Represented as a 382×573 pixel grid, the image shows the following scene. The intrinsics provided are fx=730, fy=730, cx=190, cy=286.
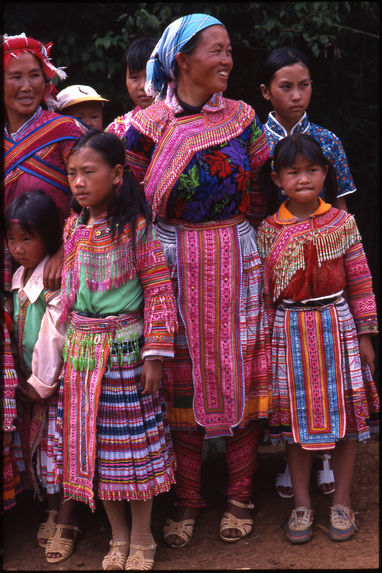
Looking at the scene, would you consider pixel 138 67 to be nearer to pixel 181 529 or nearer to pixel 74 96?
pixel 74 96

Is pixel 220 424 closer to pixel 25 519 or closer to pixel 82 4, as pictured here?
pixel 25 519

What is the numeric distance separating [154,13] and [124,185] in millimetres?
2350

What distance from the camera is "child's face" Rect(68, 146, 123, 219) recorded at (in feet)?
10.2

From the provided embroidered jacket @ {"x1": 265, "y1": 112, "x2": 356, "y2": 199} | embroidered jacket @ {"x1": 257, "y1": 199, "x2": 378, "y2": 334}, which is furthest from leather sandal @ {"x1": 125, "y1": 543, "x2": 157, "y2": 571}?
embroidered jacket @ {"x1": 265, "y1": 112, "x2": 356, "y2": 199}

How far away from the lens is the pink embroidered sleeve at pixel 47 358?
3.36m

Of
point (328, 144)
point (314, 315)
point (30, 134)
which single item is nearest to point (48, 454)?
point (314, 315)

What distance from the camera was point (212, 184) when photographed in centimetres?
332

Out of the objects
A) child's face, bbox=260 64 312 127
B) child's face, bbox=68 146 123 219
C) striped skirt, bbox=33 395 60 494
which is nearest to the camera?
child's face, bbox=68 146 123 219

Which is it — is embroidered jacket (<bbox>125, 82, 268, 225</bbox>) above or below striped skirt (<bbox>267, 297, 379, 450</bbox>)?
above

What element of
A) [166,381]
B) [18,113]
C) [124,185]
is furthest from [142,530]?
[18,113]

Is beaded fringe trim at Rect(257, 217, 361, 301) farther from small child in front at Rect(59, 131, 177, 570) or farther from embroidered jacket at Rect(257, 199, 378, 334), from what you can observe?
small child in front at Rect(59, 131, 177, 570)

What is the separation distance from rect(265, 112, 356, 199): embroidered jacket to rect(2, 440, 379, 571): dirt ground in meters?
1.67

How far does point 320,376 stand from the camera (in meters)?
3.43

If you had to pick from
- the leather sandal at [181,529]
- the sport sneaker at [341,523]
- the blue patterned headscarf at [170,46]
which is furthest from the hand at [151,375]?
the blue patterned headscarf at [170,46]
